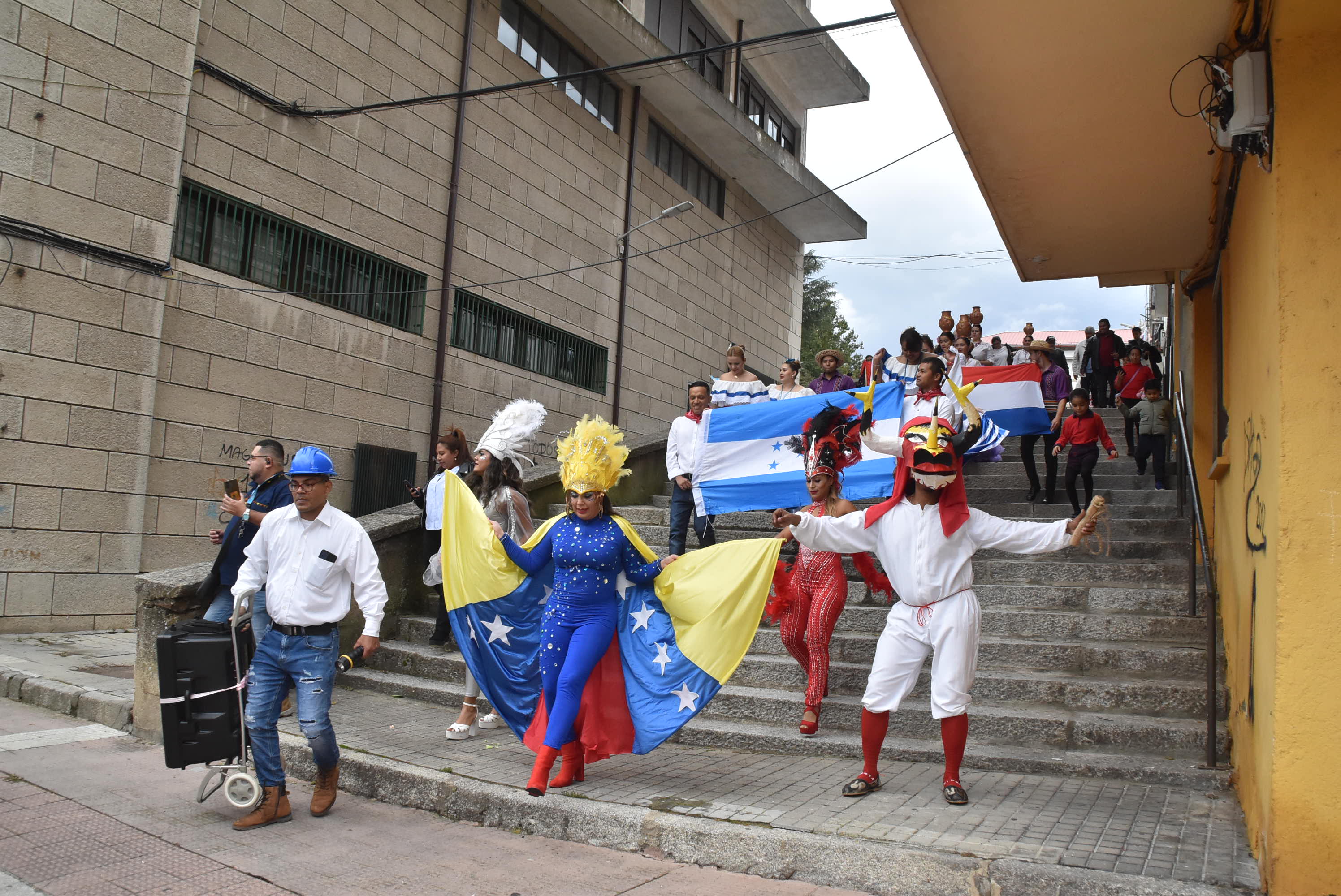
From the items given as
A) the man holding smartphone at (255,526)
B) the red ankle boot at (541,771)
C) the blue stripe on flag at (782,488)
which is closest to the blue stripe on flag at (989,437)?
the blue stripe on flag at (782,488)

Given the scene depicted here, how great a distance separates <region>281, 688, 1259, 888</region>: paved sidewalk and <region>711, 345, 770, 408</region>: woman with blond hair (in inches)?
192

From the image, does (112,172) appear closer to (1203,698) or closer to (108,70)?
(108,70)

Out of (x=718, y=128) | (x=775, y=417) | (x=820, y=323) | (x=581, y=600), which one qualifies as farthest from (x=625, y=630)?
(x=820, y=323)

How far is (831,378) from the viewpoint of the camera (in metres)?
10.8

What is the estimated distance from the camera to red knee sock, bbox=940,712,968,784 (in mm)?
5043

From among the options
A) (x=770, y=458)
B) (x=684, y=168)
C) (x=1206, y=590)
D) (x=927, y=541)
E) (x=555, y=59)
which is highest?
(x=555, y=59)

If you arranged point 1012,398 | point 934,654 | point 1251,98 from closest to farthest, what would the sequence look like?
point 1251,98
point 934,654
point 1012,398

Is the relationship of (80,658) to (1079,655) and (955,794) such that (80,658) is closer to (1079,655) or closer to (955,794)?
(955,794)

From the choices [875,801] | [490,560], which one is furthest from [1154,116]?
[490,560]

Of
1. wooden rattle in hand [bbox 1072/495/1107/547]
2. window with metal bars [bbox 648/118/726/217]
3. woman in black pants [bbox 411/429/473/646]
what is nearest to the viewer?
wooden rattle in hand [bbox 1072/495/1107/547]

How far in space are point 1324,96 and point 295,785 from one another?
21.2 ft

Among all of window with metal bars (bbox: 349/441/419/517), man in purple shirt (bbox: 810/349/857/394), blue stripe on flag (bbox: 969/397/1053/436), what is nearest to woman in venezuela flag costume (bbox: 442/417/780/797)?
man in purple shirt (bbox: 810/349/857/394)

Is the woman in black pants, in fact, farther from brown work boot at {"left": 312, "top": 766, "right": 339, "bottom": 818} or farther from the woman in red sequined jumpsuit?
the woman in red sequined jumpsuit

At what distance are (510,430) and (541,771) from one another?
2.72 m
